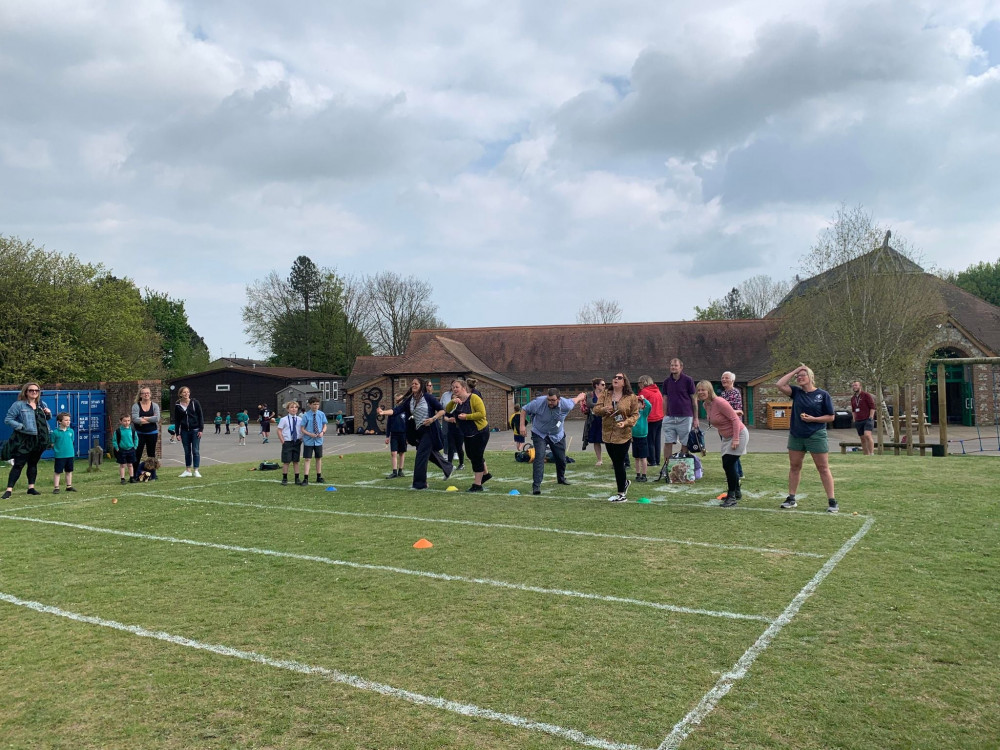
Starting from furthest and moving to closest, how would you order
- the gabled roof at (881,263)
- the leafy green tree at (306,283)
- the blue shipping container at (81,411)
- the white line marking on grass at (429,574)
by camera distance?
1. the leafy green tree at (306,283)
2. the gabled roof at (881,263)
3. the blue shipping container at (81,411)
4. the white line marking on grass at (429,574)

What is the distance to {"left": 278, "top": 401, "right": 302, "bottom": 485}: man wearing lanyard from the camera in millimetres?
12906

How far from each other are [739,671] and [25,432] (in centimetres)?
1206

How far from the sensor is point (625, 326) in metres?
51.2

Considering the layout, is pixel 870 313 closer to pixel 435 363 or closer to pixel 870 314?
pixel 870 314

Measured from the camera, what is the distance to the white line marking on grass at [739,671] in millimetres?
3420

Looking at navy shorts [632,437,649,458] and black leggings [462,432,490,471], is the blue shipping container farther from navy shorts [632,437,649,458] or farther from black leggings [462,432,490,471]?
navy shorts [632,437,649,458]

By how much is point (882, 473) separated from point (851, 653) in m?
9.68

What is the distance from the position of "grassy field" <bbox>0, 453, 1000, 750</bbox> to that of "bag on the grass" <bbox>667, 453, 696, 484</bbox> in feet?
7.98

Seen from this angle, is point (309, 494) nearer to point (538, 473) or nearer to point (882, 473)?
point (538, 473)

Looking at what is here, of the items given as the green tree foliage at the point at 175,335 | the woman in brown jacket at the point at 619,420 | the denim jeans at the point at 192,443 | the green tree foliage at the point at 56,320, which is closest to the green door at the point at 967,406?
the woman in brown jacket at the point at 619,420

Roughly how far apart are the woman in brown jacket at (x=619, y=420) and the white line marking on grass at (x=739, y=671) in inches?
144

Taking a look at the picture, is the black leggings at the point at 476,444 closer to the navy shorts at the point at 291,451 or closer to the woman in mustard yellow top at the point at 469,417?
the woman in mustard yellow top at the point at 469,417

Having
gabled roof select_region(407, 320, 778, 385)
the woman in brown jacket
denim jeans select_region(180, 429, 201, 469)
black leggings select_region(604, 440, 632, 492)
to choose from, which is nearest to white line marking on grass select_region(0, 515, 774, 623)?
the woman in brown jacket

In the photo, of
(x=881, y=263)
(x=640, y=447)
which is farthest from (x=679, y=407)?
(x=881, y=263)
